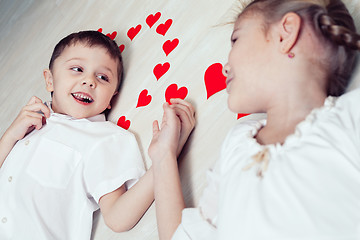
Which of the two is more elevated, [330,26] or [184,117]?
[330,26]

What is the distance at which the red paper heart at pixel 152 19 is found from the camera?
5.49ft

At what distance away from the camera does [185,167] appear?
1269 mm

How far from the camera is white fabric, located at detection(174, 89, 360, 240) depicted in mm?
754

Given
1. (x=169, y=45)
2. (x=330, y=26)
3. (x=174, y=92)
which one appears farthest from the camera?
(x=169, y=45)

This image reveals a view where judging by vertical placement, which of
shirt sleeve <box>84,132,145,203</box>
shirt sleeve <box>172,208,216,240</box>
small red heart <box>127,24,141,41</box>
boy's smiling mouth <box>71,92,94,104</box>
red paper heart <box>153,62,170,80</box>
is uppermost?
small red heart <box>127,24,141,41</box>

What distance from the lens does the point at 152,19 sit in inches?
66.4

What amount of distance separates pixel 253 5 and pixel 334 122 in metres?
0.37

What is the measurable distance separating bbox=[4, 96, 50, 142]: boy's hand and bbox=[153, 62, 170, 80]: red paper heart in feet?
1.25

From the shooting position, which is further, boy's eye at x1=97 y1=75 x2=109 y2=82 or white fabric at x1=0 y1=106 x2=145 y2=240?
boy's eye at x1=97 y1=75 x2=109 y2=82

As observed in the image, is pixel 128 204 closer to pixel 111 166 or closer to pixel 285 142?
pixel 111 166

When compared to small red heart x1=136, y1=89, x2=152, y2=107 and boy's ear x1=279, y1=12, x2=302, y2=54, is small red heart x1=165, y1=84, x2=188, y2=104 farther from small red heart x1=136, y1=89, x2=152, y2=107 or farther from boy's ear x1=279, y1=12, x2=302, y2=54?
boy's ear x1=279, y1=12, x2=302, y2=54

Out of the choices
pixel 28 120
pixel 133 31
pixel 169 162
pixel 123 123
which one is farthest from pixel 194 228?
pixel 133 31

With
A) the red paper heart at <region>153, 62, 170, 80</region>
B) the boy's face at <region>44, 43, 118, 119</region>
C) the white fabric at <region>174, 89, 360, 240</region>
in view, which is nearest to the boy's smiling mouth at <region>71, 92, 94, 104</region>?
the boy's face at <region>44, 43, 118, 119</region>

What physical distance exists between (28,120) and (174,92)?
0.49 meters
